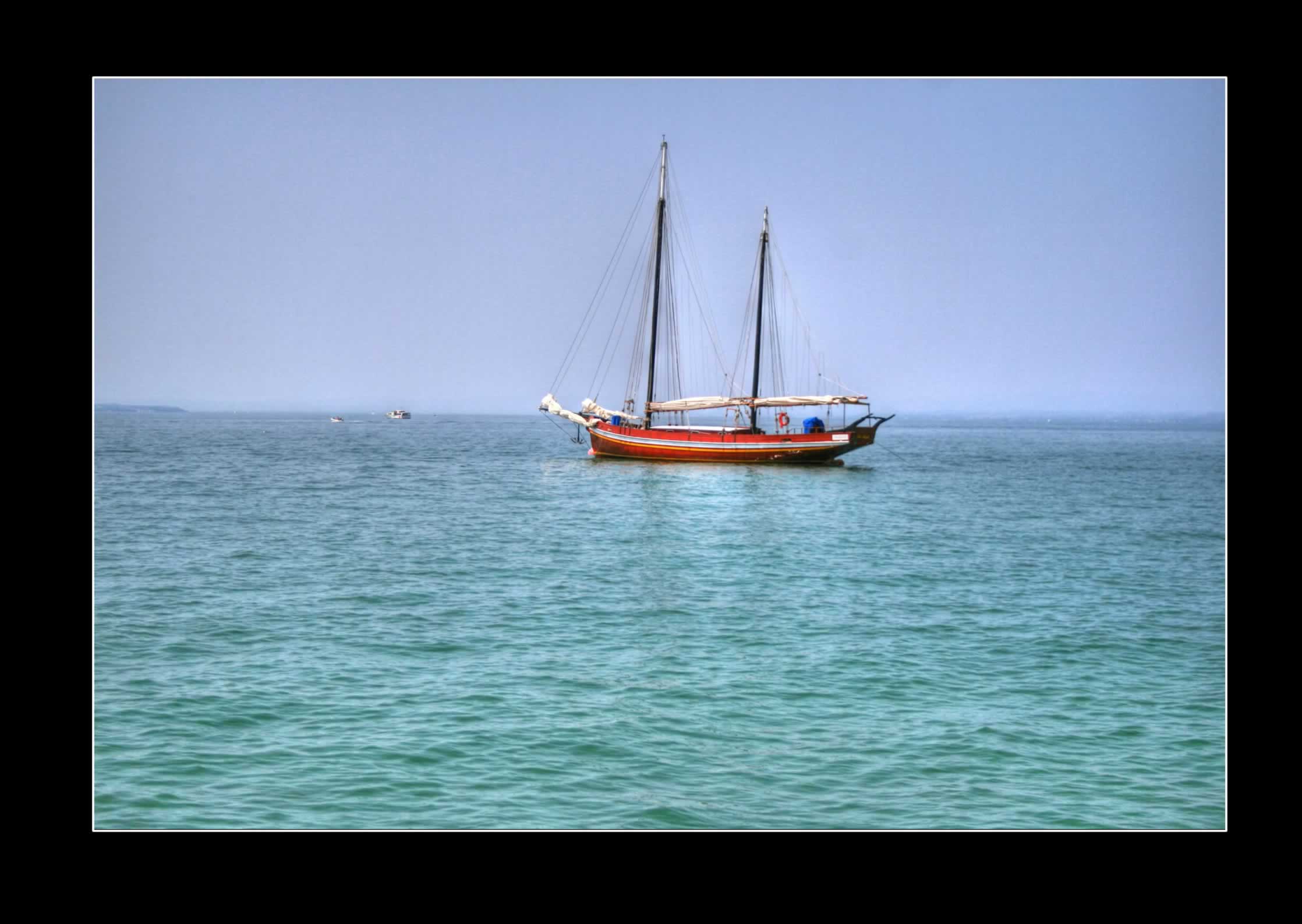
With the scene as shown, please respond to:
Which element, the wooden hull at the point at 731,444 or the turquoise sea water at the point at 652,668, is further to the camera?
the wooden hull at the point at 731,444

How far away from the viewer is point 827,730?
14391 millimetres

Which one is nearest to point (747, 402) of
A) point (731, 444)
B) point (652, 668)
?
point (731, 444)

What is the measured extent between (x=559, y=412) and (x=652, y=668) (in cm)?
5148

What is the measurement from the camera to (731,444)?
6169 centimetres

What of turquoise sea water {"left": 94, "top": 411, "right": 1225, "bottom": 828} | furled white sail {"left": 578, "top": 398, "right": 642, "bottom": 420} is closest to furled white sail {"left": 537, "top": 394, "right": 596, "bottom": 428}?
furled white sail {"left": 578, "top": 398, "right": 642, "bottom": 420}

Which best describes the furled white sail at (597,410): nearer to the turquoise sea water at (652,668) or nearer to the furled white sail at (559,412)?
the furled white sail at (559,412)

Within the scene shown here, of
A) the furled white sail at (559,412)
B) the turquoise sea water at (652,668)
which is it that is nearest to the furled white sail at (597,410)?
the furled white sail at (559,412)

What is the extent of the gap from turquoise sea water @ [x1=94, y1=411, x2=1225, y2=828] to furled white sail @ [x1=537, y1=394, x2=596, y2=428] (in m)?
22.6

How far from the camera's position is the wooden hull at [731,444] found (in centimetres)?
6172

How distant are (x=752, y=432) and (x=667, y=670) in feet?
154

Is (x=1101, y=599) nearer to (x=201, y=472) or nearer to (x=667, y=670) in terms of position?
(x=667, y=670)

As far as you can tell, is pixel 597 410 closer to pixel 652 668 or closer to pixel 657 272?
pixel 657 272

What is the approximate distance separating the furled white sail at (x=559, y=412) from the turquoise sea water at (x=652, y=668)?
22.6 metres

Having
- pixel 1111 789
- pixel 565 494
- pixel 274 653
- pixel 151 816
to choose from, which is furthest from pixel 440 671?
pixel 565 494
